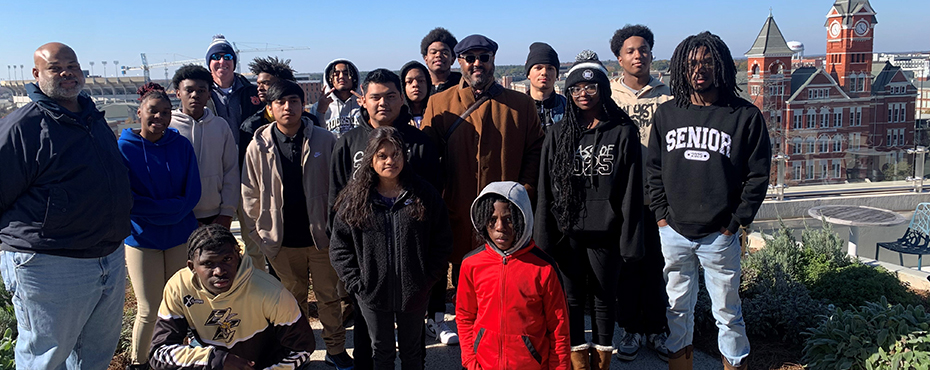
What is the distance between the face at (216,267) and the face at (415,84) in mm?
2028

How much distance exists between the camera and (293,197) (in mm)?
4098

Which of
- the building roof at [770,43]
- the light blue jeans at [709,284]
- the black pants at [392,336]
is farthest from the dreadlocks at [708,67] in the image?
the building roof at [770,43]

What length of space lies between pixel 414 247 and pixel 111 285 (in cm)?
172

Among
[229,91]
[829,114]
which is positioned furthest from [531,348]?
[829,114]

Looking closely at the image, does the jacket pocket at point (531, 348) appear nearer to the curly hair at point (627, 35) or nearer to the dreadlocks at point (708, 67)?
the dreadlocks at point (708, 67)

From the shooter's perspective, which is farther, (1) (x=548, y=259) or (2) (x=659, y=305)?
(2) (x=659, y=305)

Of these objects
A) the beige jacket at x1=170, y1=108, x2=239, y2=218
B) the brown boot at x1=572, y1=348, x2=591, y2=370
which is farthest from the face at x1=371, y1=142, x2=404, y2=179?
the brown boot at x1=572, y1=348, x2=591, y2=370

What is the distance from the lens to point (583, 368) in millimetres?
3674

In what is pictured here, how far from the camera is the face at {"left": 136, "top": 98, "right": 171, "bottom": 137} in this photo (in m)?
3.71

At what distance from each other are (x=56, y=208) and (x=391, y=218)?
1.67 m

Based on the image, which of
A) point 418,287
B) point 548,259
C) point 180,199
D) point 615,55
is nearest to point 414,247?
point 418,287

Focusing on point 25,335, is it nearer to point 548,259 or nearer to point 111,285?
point 111,285

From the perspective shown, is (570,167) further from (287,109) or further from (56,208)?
(56,208)

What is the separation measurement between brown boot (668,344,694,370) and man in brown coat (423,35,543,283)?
134cm
